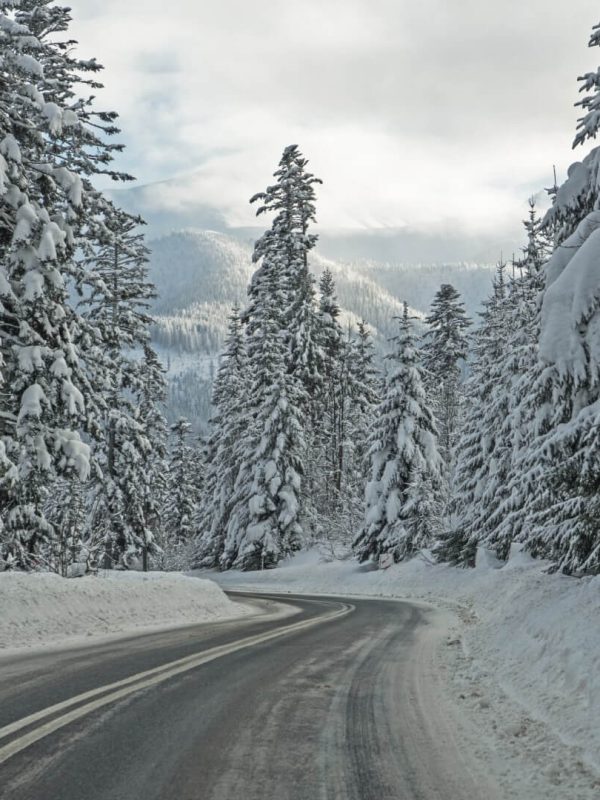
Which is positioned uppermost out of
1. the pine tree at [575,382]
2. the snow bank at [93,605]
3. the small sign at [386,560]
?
the pine tree at [575,382]

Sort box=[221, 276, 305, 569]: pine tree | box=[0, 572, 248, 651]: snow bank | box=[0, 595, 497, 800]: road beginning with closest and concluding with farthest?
box=[0, 595, 497, 800]: road < box=[0, 572, 248, 651]: snow bank < box=[221, 276, 305, 569]: pine tree

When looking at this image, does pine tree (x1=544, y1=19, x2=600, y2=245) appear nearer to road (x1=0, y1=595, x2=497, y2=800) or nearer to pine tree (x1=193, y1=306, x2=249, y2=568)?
road (x1=0, y1=595, x2=497, y2=800)

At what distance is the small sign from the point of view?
117 ft

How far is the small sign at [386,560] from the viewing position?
35.6 m

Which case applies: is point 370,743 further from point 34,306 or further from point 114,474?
point 114,474

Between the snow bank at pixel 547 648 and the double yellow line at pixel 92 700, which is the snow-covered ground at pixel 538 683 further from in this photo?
the double yellow line at pixel 92 700

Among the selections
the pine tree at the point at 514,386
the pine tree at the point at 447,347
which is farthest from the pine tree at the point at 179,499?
the pine tree at the point at 514,386

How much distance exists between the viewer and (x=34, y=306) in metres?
13.2

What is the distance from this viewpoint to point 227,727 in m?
6.07

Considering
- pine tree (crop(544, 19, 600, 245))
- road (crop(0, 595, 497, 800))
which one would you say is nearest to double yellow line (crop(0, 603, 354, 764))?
road (crop(0, 595, 497, 800))

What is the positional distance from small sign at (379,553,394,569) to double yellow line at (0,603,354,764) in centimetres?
2522

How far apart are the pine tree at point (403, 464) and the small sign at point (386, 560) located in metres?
0.33

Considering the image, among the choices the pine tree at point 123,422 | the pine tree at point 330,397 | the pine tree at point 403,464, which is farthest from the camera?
the pine tree at point 330,397

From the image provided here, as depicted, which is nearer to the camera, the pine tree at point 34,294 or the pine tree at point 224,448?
the pine tree at point 34,294
